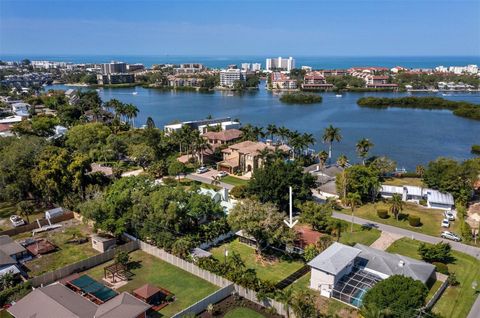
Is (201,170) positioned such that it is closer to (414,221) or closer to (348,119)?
(414,221)

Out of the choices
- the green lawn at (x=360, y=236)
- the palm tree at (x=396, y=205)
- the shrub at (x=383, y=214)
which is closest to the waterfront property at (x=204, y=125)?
the shrub at (x=383, y=214)

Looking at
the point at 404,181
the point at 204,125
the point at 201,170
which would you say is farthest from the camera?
the point at 204,125

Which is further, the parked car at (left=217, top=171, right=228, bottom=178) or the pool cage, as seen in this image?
the parked car at (left=217, top=171, right=228, bottom=178)

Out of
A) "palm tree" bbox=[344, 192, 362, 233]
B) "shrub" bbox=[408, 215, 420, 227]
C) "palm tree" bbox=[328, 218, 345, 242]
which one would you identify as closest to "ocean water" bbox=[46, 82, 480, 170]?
"palm tree" bbox=[344, 192, 362, 233]

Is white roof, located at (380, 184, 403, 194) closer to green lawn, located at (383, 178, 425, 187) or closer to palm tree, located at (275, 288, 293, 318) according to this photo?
green lawn, located at (383, 178, 425, 187)

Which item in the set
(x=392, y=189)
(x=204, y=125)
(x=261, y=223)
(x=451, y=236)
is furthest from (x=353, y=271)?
(x=204, y=125)

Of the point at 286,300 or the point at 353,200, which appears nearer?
the point at 286,300
